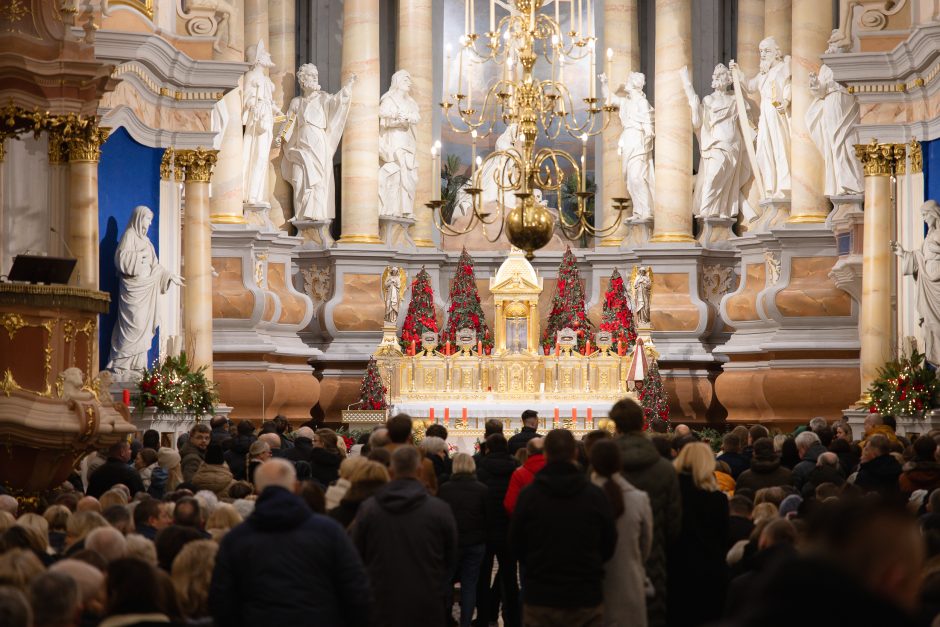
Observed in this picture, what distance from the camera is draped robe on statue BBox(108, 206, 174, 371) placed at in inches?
747

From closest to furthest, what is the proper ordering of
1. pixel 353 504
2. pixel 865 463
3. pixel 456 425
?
pixel 353 504 < pixel 865 463 < pixel 456 425

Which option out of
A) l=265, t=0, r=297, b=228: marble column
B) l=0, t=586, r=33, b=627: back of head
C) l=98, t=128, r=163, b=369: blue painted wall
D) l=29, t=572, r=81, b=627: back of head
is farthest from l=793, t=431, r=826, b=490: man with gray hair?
l=265, t=0, r=297, b=228: marble column

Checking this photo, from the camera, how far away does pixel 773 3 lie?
27.7 m

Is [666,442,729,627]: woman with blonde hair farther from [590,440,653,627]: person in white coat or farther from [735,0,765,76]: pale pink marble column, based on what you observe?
[735,0,765,76]: pale pink marble column

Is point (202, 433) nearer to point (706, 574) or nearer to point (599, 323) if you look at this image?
point (706, 574)

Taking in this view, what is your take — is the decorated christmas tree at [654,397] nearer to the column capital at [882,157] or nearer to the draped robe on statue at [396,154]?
the column capital at [882,157]

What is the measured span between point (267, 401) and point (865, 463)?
15713 mm

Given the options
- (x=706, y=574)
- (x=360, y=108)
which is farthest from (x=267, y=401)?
(x=706, y=574)

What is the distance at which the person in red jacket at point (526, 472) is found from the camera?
10.2 m

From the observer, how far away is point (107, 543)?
23.2 feet

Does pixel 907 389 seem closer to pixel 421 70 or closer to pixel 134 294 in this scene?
pixel 134 294

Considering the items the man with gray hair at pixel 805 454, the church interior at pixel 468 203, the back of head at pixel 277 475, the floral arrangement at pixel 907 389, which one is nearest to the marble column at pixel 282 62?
the church interior at pixel 468 203

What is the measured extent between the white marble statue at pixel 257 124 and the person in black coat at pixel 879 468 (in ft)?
55.4

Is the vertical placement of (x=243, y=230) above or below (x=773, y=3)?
below
